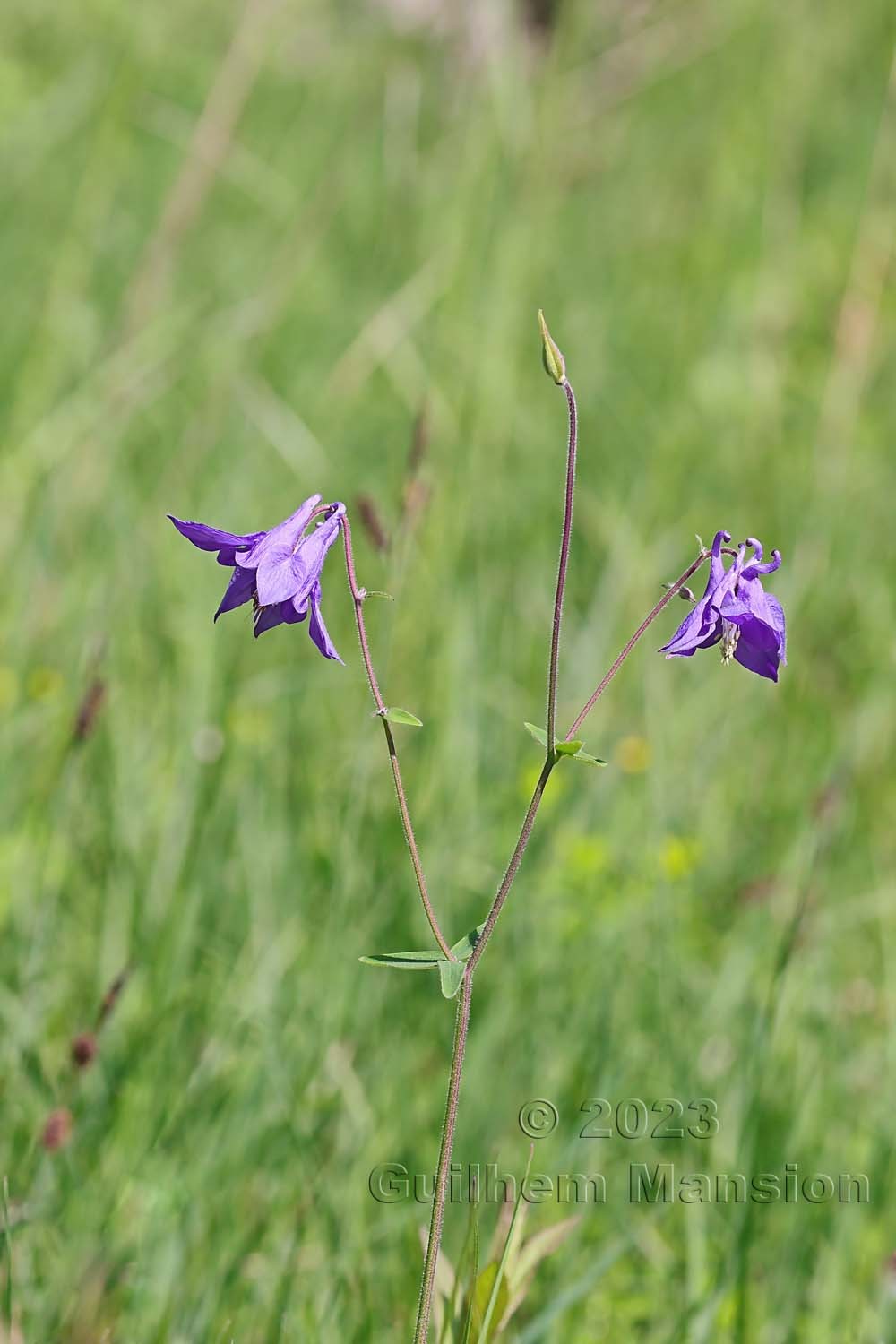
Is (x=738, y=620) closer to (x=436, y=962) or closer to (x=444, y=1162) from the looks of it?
(x=436, y=962)

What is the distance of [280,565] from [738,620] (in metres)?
0.39

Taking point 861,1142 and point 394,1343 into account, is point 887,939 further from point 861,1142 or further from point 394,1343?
point 394,1343

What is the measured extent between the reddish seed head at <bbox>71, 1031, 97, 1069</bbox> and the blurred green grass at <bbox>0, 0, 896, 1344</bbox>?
0.18m

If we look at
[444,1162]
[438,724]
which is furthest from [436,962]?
[438,724]

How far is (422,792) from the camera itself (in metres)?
2.51

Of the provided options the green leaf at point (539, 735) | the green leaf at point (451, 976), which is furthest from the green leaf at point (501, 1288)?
the green leaf at point (539, 735)

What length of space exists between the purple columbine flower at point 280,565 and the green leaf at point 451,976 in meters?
0.27

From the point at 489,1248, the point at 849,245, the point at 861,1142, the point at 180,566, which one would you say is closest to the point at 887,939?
the point at 861,1142

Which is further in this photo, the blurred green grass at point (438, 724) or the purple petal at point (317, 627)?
the blurred green grass at point (438, 724)

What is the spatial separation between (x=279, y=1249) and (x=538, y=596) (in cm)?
199

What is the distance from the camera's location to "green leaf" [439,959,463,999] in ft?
3.66

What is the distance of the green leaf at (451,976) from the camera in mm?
1116

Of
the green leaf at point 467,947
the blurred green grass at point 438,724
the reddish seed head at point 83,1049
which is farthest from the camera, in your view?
the blurred green grass at point 438,724

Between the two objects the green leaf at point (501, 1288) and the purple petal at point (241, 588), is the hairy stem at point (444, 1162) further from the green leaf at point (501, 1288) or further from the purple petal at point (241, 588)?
the purple petal at point (241, 588)
